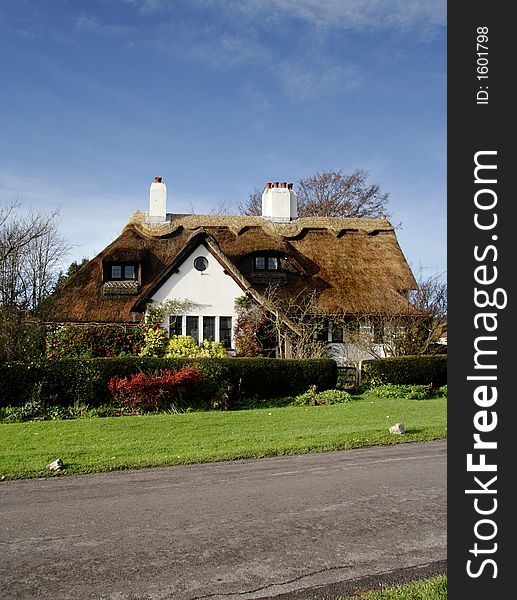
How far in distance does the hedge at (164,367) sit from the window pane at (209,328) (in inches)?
259

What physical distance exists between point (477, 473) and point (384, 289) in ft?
90.9

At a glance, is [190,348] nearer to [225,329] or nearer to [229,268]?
[225,329]

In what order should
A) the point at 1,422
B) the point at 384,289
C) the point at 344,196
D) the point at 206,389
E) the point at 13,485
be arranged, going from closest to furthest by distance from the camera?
the point at 13,485 → the point at 1,422 → the point at 206,389 → the point at 384,289 → the point at 344,196

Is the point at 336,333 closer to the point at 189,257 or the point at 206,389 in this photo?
the point at 189,257

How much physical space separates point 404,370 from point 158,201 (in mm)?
16679

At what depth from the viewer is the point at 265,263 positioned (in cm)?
3041

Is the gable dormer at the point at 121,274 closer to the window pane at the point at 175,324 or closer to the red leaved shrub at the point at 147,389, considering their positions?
the window pane at the point at 175,324

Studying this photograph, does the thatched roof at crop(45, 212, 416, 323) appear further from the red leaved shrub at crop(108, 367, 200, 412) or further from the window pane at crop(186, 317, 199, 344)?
the red leaved shrub at crop(108, 367, 200, 412)

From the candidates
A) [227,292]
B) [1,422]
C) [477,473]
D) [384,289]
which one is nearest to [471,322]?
[477,473]

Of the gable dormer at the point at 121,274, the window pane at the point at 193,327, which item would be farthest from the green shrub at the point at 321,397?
the gable dormer at the point at 121,274

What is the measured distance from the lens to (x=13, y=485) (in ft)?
29.8

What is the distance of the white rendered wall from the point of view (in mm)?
26969

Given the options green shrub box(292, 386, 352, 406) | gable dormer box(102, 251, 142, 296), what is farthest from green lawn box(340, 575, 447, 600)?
gable dormer box(102, 251, 142, 296)

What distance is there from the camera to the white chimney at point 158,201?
3294 cm
